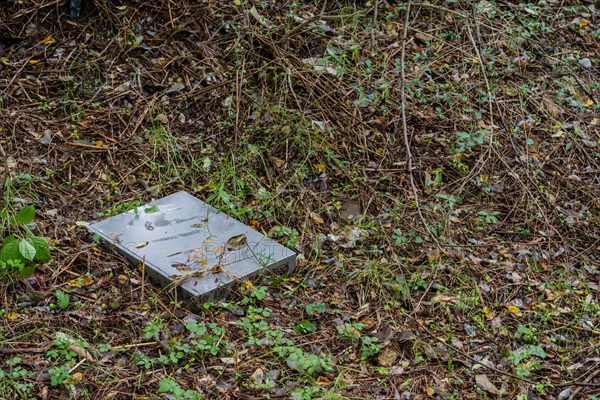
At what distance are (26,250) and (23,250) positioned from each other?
0.5 inches

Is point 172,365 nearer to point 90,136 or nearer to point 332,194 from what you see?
point 332,194

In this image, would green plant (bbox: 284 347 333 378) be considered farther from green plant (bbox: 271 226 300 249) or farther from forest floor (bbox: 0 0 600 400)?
green plant (bbox: 271 226 300 249)

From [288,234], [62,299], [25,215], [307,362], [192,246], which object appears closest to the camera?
[307,362]

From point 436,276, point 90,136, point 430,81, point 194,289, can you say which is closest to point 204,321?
point 194,289

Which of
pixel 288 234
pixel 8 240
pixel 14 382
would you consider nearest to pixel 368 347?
pixel 288 234

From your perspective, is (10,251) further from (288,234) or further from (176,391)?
(288,234)

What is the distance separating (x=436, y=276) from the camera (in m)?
4.02

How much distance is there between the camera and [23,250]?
3518 mm

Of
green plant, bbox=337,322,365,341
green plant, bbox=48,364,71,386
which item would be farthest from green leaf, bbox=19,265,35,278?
green plant, bbox=337,322,365,341

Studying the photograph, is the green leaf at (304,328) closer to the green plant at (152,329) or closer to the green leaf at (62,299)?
the green plant at (152,329)

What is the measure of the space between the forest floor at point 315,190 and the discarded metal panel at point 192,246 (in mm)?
88

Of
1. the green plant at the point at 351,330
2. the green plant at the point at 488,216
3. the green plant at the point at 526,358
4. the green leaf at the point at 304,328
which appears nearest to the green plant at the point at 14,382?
the green leaf at the point at 304,328

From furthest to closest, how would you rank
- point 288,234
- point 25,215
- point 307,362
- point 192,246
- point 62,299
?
point 288,234, point 192,246, point 25,215, point 62,299, point 307,362

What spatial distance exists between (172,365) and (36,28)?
296 cm
